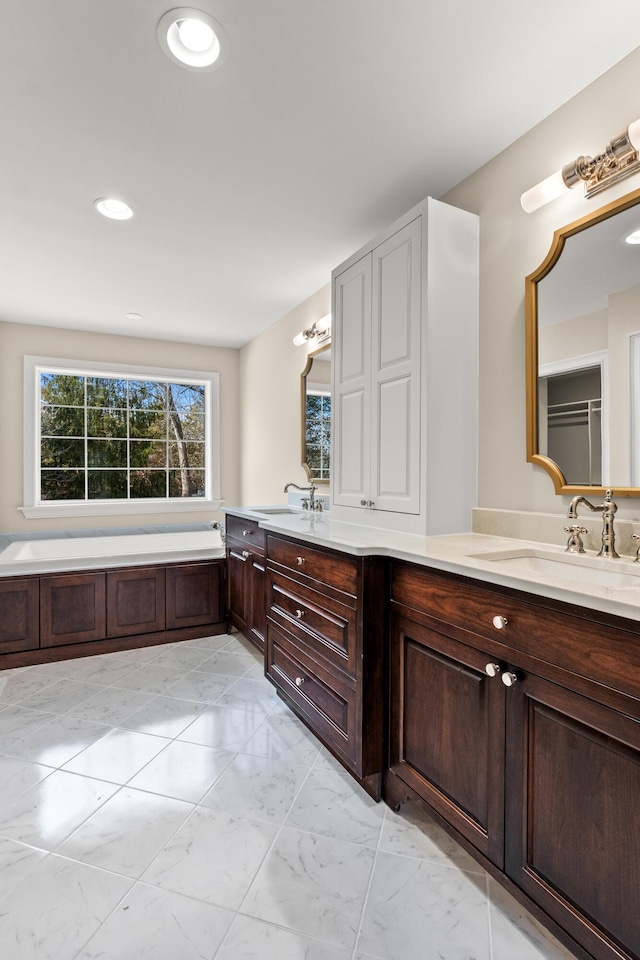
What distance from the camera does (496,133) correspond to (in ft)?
6.00

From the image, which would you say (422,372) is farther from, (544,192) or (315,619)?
(315,619)

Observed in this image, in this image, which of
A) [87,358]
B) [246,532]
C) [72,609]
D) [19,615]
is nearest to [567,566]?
[246,532]

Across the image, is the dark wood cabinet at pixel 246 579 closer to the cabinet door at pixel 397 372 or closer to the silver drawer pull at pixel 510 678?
the cabinet door at pixel 397 372

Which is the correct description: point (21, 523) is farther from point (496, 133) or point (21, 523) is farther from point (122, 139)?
point (496, 133)

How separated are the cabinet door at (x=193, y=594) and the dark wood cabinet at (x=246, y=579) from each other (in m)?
0.10

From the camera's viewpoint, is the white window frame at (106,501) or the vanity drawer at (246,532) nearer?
the vanity drawer at (246,532)

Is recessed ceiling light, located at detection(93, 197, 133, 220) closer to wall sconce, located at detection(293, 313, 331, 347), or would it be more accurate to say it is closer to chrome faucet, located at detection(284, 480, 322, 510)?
wall sconce, located at detection(293, 313, 331, 347)

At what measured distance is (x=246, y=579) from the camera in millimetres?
3059

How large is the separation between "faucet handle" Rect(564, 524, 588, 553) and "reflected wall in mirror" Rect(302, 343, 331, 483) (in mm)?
1867

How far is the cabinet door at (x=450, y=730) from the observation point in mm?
1230

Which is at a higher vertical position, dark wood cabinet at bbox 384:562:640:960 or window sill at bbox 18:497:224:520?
window sill at bbox 18:497:224:520

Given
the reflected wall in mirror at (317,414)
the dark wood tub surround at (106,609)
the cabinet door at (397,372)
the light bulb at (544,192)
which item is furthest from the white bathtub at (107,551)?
the light bulb at (544,192)

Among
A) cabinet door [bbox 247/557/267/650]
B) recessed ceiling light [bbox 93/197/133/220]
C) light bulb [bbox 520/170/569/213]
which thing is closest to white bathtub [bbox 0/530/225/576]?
cabinet door [bbox 247/557/267/650]

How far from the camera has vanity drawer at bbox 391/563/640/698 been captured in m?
0.94
